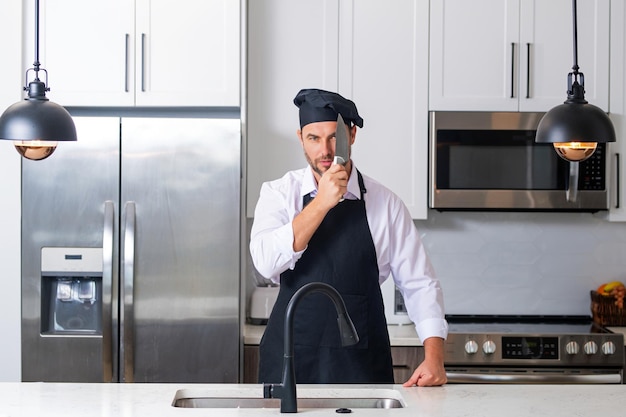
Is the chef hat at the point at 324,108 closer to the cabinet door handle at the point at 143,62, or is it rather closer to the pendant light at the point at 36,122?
the pendant light at the point at 36,122

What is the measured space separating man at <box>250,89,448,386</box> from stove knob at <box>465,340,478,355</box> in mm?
998

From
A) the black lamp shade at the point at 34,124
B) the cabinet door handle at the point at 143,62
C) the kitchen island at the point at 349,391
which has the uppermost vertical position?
the cabinet door handle at the point at 143,62

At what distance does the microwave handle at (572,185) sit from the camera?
4.07m

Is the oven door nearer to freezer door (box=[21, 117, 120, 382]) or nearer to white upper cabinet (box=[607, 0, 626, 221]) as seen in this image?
white upper cabinet (box=[607, 0, 626, 221])

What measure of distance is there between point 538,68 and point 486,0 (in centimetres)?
39

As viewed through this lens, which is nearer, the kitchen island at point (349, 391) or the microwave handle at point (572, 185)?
the kitchen island at point (349, 391)

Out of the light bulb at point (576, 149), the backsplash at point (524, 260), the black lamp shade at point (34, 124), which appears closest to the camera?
the black lamp shade at point (34, 124)

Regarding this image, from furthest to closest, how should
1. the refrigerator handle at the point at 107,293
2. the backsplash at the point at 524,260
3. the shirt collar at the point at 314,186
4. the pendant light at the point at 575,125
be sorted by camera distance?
1. the backsplash at the point at 524,260
2. the refrigerator handle at the point at 107,293
3. the shirt collar at the point at 314,186
4. the pendant light at the point at 575,125

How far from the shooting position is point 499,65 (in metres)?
4.11

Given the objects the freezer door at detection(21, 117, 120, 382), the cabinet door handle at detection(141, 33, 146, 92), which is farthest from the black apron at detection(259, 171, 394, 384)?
the cabinet door handle at detection(141, 33, 146, 92)

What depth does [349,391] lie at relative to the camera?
2447mm

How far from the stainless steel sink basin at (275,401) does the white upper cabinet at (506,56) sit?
196 cm

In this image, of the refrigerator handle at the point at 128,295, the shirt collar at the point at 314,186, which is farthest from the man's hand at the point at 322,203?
the refrigerator handle at the point at 128,295

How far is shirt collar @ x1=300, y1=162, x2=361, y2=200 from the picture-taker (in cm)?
299
